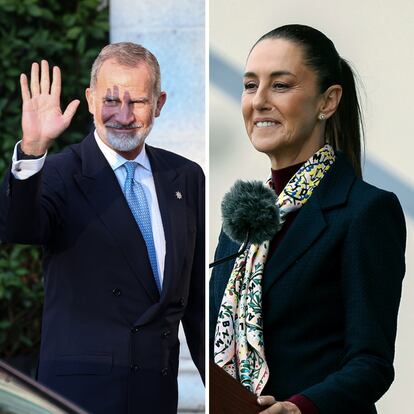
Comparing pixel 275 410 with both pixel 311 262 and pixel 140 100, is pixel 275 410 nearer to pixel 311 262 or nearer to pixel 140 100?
pixel 311 262

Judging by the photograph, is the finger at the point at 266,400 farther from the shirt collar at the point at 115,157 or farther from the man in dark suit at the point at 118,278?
the shirt collar at the point at 115,157

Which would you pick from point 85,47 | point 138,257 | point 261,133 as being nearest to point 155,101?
point 138,257

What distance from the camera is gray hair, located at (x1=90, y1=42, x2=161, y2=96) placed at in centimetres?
316

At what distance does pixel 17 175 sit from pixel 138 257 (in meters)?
0.41

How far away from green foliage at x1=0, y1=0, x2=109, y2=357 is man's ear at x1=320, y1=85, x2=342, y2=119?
6.36 ft

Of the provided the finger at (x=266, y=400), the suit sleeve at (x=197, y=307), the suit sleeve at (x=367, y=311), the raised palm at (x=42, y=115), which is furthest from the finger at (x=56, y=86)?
the finger at (x=266, y=400)

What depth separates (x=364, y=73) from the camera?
2586 millimetres

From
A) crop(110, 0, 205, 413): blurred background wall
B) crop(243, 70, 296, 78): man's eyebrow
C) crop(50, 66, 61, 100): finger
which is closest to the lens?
crop(243, 70, 296, 78): man's eyebrow

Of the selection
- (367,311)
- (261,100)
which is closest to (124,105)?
(261,100)

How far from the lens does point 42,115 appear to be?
2.94 meters

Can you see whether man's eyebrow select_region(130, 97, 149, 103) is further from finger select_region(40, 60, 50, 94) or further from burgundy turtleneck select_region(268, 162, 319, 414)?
burgundy turtleneck select_region(268, 162, 319, 414)

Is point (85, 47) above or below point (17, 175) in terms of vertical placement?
above

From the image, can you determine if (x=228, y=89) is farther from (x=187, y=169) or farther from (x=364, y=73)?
(x=187, y=169)

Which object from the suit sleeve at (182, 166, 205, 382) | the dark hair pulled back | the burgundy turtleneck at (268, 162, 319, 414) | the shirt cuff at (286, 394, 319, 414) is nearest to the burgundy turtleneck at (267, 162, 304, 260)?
the burgundy turtleneck at (268, 162, 319, 414)
